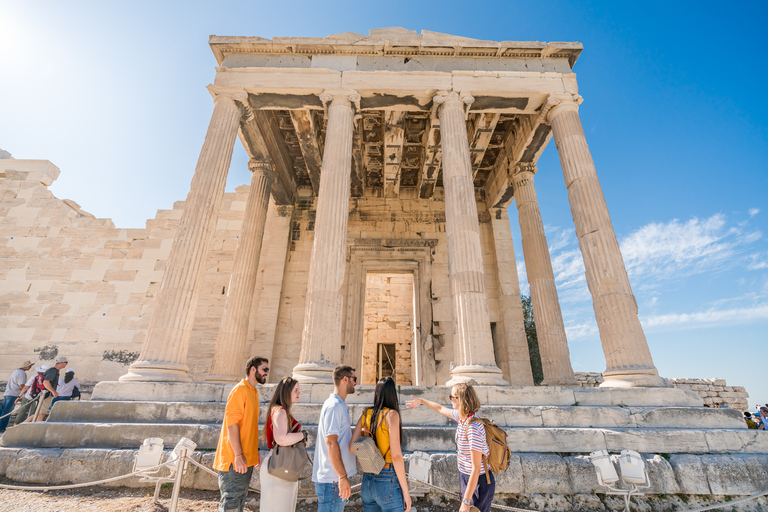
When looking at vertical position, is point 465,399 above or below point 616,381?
below

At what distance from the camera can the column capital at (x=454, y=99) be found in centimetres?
1052

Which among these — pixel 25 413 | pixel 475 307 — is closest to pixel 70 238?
pixel 25 413

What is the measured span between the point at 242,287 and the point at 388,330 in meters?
10.2

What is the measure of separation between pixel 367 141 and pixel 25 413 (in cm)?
1282

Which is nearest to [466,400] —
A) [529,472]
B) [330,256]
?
[529,472]

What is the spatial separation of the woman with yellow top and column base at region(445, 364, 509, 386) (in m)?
4.48

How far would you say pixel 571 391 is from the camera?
6930mm

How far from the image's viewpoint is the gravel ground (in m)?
4.52

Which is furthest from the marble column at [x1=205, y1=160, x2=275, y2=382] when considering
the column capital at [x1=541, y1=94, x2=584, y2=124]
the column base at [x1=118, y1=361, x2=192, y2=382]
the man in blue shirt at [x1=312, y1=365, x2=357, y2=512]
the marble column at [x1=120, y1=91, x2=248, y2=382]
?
the column capital at [x1=541, y1=94, x2=584, y2=124]

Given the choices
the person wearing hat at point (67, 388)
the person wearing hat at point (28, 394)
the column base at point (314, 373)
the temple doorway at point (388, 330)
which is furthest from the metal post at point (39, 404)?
the temple doorway at point (388, 330)

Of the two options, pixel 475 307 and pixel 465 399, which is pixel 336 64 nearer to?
pixel 475 307

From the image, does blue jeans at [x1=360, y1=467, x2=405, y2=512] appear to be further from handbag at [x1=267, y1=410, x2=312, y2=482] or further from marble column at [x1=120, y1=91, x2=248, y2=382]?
marble column at [x1=120, y1=91, x2=248, y2=382]

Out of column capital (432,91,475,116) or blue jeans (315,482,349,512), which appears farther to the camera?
column capital (432,91,475,116)

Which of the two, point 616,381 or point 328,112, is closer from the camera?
point 616,381
